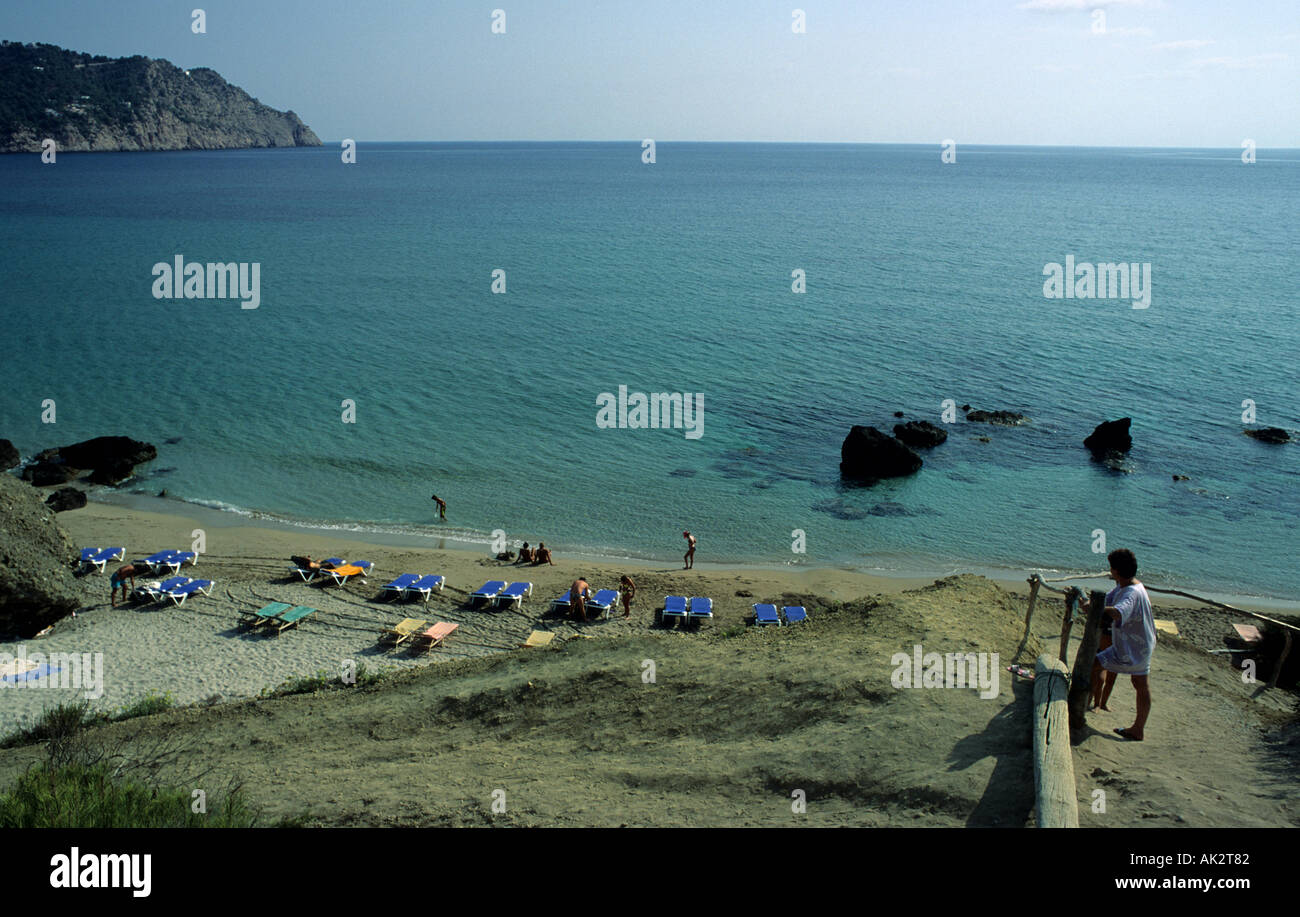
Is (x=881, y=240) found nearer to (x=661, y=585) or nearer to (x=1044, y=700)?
(x=661, y=585)

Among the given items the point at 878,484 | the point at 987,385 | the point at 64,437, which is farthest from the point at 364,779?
the point at 987,385

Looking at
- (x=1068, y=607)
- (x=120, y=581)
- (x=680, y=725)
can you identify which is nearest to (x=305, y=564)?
(x=120, y=581)

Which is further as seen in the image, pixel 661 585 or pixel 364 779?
pixel 661 585

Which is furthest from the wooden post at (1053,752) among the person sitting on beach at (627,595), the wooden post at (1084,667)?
the person sitting on beach at (627,595)

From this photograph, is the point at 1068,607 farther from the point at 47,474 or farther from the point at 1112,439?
the point at 47,474

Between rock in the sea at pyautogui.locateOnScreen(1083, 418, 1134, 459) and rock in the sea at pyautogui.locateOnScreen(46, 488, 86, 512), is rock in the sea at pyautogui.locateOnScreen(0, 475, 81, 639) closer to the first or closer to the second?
rock in the sea at pyautogui.locateOnScreen(46, 488, 86, 512)

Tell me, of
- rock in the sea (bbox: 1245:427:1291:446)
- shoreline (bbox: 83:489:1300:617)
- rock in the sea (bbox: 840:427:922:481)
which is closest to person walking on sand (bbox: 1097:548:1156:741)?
shoreline (bbox: 83:489:1300:617)
